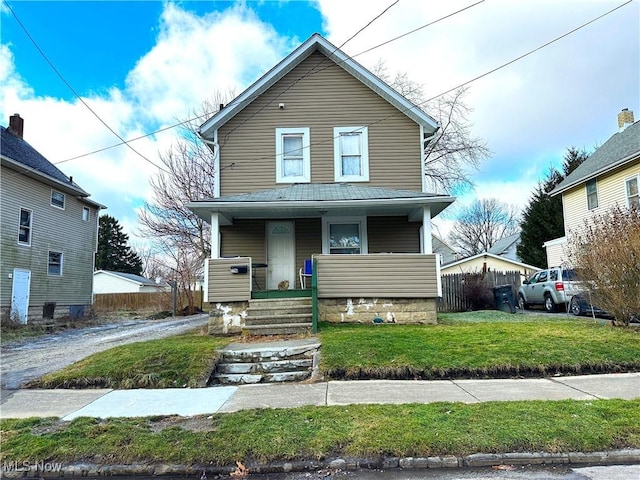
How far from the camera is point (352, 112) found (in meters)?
13.0

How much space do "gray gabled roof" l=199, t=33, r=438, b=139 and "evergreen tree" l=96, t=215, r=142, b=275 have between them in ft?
143

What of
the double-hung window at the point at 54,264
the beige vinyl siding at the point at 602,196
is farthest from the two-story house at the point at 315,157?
the double-hung window at the point at 54,264

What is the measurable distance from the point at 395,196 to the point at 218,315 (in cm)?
551

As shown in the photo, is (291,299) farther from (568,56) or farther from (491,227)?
(491,227)

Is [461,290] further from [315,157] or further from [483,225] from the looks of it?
[483,225]

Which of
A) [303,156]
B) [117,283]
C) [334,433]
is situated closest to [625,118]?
[303,156]

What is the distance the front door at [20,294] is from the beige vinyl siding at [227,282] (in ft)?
37.2

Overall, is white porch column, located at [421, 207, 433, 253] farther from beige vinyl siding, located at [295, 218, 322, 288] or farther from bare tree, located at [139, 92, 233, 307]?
bare tree, located at [139, 92, 233, 307]

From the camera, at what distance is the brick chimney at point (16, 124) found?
20.4m

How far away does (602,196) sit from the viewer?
59.9ft

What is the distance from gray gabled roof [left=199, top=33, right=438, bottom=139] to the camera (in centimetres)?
1255

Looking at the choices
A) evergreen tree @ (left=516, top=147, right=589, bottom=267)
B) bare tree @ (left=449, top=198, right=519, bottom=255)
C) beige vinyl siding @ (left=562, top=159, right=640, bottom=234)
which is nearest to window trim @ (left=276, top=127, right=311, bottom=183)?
beige vinyl siding @ (left=562, top=159, right=640, bottom=234)

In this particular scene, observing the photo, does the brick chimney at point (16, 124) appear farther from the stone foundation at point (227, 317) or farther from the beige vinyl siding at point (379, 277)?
the beige vinyl siding at point (379, 277)

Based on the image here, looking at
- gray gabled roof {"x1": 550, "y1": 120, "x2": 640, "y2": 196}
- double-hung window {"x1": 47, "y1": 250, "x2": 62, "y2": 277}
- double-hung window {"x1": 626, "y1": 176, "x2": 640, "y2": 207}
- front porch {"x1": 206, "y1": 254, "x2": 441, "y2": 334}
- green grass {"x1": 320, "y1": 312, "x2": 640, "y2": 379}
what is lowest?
green grass {"x1": 320, "y1": 312, "x2": 640, "y2": 379}
